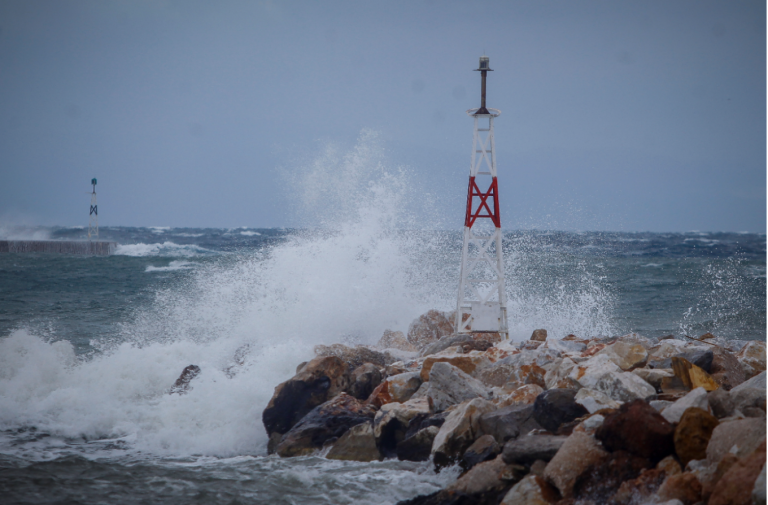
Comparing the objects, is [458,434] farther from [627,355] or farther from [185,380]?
[185,380]

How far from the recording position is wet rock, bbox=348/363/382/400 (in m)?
8.25

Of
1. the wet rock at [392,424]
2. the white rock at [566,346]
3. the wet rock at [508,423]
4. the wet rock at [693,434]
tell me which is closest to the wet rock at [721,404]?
the wet rock at [693,434]

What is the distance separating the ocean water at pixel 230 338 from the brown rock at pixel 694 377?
8.96 ft

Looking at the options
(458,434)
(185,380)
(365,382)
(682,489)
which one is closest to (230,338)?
(185,380)

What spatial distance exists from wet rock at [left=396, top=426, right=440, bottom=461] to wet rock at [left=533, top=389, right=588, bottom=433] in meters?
1.19

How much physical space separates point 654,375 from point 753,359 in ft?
6.93

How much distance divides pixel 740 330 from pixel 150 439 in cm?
1505

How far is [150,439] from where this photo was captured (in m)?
7.90

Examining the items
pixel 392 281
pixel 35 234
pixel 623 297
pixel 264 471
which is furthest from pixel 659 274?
pixel 35 234

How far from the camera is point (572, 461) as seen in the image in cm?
484

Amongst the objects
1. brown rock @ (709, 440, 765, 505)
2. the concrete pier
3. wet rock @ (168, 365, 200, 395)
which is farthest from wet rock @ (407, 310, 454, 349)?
the concrete pier

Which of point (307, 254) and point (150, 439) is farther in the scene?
point (307, 254)

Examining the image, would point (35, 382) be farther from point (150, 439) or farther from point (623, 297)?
point (623, 297)

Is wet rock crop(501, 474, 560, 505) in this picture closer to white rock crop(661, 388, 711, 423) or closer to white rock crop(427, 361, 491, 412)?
white rock crop(661, 388, 711, 423)
